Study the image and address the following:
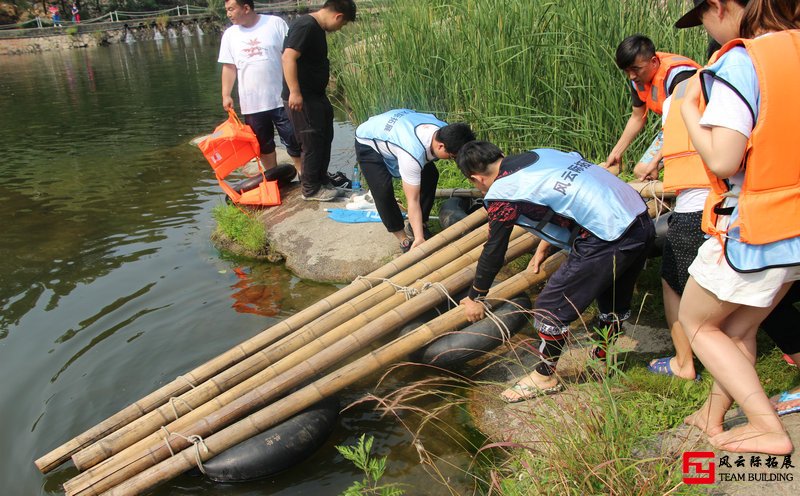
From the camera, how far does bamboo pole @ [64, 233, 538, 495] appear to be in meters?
3.32

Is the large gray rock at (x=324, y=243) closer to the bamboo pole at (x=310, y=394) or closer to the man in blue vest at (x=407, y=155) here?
the man in blue vest at (x=407, y=155)

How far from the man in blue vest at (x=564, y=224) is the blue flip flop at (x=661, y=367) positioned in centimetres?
52

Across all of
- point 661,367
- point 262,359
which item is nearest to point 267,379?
point 262,359

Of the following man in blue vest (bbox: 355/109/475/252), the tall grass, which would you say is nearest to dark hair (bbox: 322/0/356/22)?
the tall grass

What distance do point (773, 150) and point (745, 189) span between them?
18 cm

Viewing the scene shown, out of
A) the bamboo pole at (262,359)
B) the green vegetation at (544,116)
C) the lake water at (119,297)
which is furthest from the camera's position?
the lake water at (119,297)

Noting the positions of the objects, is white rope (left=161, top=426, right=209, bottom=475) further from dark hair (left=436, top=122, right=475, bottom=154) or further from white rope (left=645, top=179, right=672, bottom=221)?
white rope (left=645, top=179, right=672, bottom=221)

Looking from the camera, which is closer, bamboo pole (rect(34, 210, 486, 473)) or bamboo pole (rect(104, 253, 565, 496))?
bamboo pole (rect(104, 253, 565, 496))

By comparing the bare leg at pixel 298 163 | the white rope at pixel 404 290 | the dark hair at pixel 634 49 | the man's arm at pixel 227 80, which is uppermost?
the dark hair at pixel 634 49

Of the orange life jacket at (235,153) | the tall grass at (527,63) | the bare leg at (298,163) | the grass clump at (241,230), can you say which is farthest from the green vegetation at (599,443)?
the bare leg at (298,163)

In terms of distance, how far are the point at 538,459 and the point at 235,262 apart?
4.54m

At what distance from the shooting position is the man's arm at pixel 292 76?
230 inches

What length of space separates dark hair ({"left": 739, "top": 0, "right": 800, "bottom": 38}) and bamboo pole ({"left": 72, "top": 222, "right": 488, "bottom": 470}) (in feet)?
8.78

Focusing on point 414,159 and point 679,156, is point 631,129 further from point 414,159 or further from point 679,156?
point 414,159
